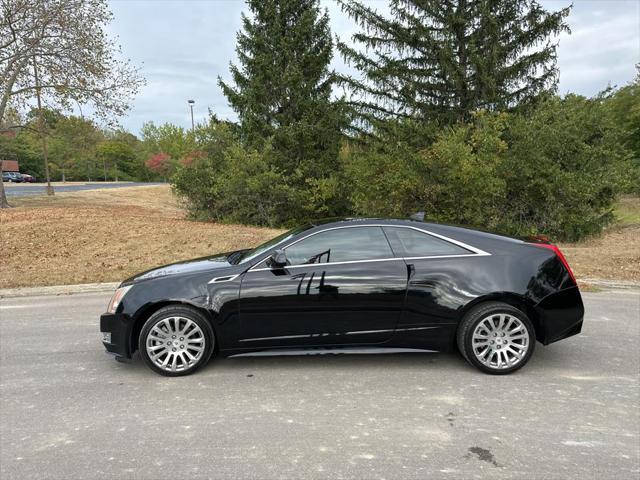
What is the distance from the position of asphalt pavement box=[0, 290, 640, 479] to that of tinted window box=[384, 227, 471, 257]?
109 cm

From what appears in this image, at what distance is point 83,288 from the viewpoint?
815 centimetres

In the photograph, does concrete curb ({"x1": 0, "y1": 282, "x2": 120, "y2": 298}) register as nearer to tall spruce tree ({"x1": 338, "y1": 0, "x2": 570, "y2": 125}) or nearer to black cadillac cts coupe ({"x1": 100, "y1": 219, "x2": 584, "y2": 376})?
black cadillac cts coupe ({"x1": 100, "y1": 219, "x2": 584, "y2": 376})

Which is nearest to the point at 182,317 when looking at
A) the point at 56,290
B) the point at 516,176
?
the point at 56,290

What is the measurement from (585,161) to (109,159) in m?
91.4

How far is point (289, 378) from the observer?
4055mm

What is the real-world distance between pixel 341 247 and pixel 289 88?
15302mm

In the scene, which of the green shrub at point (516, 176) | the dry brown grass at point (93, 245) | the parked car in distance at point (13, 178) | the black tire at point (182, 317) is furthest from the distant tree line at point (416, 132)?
the parked car in distance at point (13, 178)

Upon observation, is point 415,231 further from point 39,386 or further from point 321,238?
point 39,386

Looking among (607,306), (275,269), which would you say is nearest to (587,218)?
(607,306)

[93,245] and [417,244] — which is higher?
[417,244]

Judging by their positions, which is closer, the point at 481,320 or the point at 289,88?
the point at 481,320

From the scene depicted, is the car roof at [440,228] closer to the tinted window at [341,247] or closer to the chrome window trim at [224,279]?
the tinted window at [341,247]

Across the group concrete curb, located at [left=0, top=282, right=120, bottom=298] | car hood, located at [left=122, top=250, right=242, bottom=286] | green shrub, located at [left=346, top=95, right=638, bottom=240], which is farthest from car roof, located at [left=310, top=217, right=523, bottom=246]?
green shrub, located at [left=346, top=95, right=638, bottom=240]

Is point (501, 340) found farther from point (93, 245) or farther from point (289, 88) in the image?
point (289, 88)
